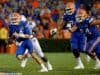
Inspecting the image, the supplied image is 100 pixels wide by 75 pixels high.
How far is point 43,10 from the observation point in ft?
83.3

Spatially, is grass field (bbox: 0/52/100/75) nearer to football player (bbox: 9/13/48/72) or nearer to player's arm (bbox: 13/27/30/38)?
football player (bbox: 9/13/48/72)

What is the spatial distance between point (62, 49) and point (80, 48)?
8.67 meters

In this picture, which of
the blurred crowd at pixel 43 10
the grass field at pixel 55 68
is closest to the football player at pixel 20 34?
→ the grass field at pixel 55 68

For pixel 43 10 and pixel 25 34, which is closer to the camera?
pixel 25 34

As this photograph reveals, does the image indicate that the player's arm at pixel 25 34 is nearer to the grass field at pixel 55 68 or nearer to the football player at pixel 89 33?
the grass field at pixel 55 68

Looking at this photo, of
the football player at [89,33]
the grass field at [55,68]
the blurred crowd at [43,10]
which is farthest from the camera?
the blurred crowd at [43,10]

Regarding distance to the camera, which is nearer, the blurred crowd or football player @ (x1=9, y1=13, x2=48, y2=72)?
football player @ (x1=9, y1=13, x2=48, y2=72)

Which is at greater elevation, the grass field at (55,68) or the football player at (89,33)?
the football player at (89,33)

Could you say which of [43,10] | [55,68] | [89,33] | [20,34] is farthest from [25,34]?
[43,10]

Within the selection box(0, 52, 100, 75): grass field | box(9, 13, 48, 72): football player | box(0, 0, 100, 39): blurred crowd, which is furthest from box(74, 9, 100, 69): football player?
box(0, 0, 100, 39): blurred crowd

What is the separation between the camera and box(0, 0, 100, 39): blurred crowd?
24.1m

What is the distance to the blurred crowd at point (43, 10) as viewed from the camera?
79.1 ft

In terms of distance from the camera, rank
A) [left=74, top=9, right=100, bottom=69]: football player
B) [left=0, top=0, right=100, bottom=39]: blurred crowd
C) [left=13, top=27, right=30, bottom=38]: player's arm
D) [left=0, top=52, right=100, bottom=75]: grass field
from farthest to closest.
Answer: [left=0, top=0, right=100, bottom=39]: blurred crowd
[left=74, top=9, right=100, bottom=69]: football player
[left=13, top=27, right=30, bottom=38]: player's arm
[left=0, top=52, right=100, bottom=75]: grass field

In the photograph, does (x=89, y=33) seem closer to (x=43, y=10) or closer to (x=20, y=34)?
(x=20, y=34)
